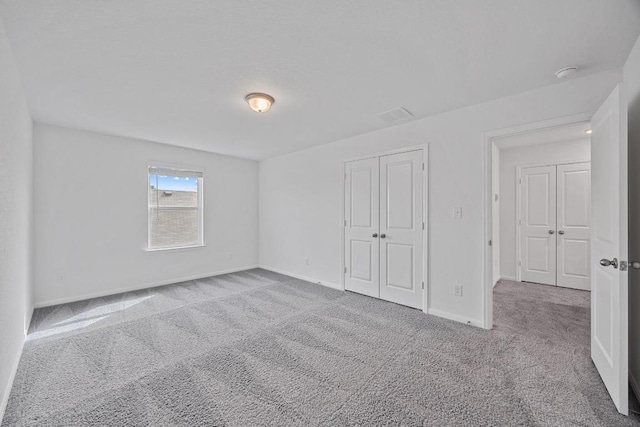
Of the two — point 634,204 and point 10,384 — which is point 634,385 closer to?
point 634,204

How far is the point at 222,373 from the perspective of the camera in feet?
6.87

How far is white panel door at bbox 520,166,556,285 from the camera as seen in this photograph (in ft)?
15.1

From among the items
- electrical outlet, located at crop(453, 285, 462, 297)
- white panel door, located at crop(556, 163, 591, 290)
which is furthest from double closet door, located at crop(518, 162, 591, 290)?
electrical outlet, located at crop(453, 285, 462, 297)

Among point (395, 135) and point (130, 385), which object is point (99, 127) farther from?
point (395, 135)

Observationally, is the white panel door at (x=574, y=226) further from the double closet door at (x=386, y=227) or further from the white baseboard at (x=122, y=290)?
the white baseboard at (x=122, y=290)

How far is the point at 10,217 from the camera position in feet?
6.71

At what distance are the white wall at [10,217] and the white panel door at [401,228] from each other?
368 centimetres

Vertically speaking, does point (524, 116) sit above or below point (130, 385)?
above

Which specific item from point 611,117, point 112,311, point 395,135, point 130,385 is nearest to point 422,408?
point 130,385

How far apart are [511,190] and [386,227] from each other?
9.77ft

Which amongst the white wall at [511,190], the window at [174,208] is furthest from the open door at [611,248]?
the window at [174,208]

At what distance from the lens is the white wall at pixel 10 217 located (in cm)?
175

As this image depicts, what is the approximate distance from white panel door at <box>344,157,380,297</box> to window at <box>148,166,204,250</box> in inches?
116

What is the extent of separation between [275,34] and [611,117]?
2.39 metres
